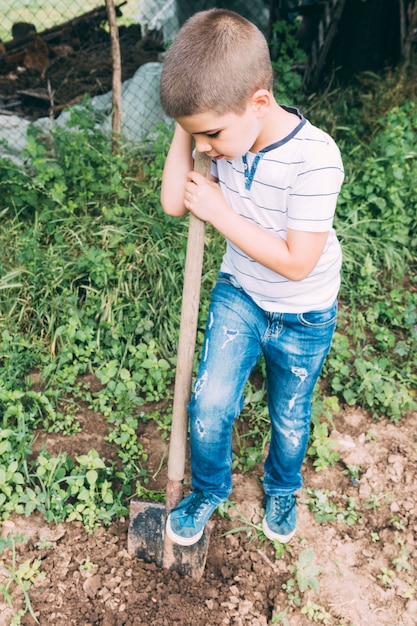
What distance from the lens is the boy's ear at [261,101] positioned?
1447 mm

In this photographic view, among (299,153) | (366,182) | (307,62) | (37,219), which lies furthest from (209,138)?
(307,62)

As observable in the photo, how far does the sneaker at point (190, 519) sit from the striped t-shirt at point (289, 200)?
0.74 m

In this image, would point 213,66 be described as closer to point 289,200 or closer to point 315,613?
point 289,200

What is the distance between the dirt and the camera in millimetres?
1984

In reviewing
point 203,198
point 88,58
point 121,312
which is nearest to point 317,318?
point 203,198

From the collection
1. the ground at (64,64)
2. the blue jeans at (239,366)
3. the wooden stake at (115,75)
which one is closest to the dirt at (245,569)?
the blue jeans at (239,366)

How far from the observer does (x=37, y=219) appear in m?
3.22

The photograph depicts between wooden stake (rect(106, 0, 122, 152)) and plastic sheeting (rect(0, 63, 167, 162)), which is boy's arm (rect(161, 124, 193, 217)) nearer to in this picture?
wooden stake (rect(106, 0, 122, 152))

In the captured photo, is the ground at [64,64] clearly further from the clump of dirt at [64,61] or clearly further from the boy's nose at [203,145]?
the boy's nose at [203,145]

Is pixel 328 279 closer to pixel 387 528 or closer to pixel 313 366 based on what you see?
pixel 313 366

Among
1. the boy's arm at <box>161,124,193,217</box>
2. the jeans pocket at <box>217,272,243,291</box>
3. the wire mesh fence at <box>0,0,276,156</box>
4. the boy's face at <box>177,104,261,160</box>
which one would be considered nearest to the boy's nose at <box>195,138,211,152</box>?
the boy's face at <box>177,104,261,160</box>

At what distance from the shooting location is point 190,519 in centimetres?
195

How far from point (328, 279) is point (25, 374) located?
1.61 m

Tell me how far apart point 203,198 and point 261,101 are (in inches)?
11.9
